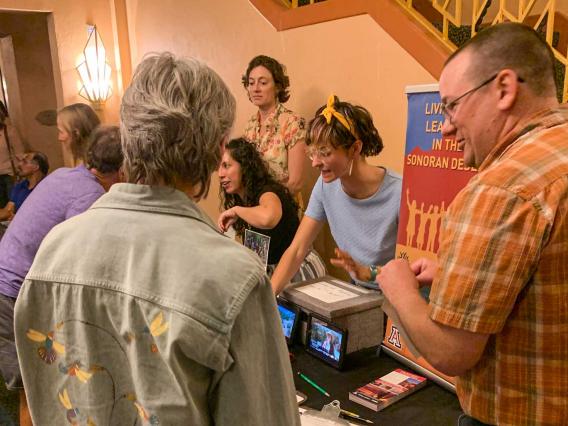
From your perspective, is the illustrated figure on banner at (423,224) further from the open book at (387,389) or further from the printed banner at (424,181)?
the open book at (387,389)

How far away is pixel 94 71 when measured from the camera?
4.60 m

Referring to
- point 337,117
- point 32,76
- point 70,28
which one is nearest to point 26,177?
point 32,76

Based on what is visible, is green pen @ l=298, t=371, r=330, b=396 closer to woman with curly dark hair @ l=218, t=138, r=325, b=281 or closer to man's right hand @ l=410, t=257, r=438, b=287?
man's right hand @ l=410, t=257, r=438, b=287

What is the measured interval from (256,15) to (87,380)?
309cm

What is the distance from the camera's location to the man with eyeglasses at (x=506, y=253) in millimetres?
744

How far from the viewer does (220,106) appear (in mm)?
805

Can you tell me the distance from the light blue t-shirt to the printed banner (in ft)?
1.07

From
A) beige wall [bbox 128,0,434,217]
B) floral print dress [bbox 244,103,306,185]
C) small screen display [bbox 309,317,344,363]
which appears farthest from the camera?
floral print dress [bbox 244,103,306,185]

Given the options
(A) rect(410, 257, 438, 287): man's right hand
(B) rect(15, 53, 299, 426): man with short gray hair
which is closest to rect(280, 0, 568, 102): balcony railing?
(A) rect(410, 257, 438, 287): man's right hand

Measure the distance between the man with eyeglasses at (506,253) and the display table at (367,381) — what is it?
11.2 inches

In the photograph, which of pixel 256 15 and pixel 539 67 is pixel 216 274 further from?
pixel 256 15

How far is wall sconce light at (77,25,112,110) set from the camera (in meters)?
4.55

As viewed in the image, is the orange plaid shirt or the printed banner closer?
the orange plaid shirt

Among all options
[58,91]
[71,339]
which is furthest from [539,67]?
[58,91]
